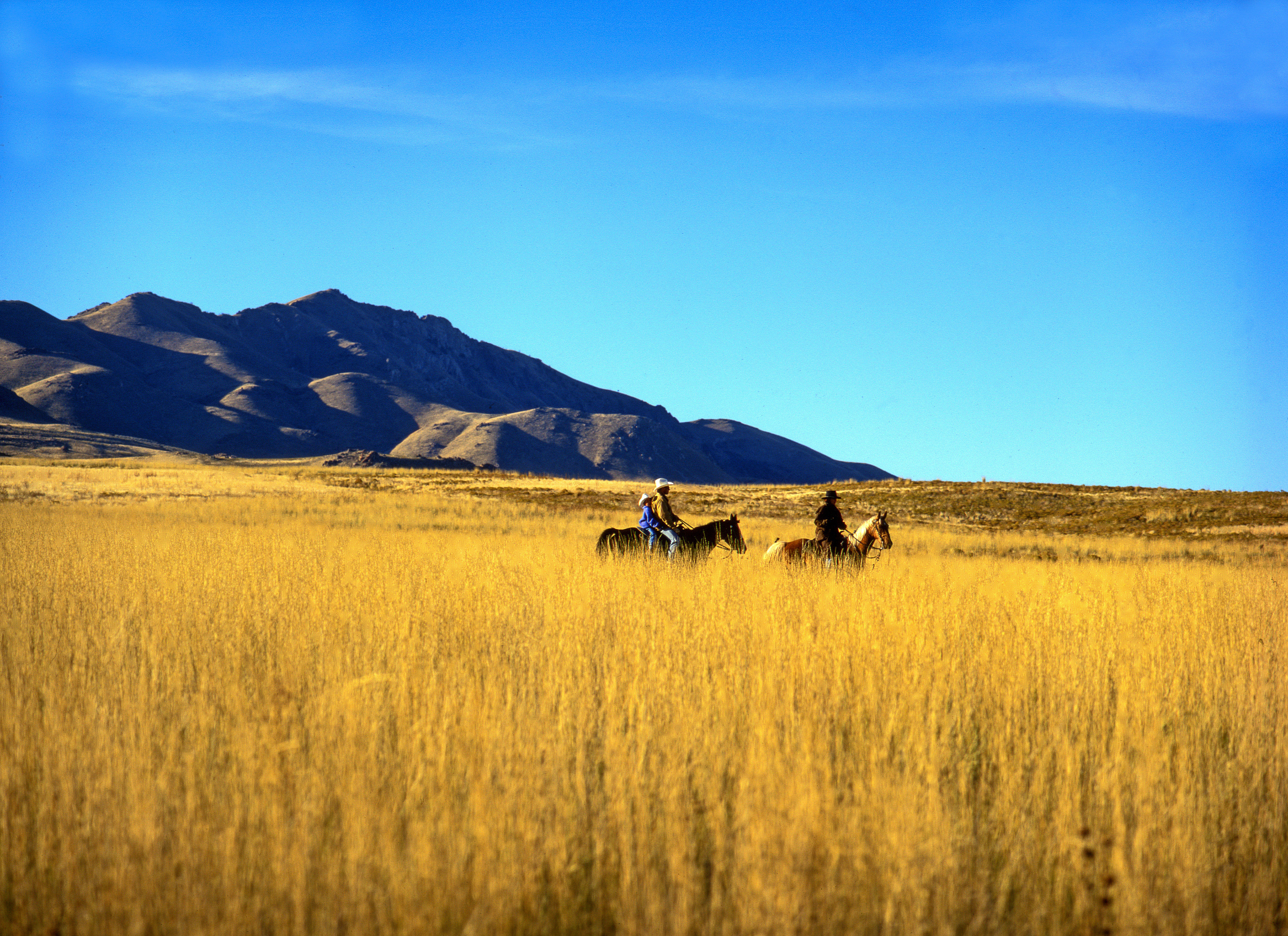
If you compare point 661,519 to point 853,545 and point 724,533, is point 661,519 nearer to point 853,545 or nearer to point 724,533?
point 724,533

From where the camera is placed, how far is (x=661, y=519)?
46.8 ft

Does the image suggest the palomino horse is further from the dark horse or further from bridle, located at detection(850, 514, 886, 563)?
the dark horse

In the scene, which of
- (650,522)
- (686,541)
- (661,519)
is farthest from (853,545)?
(650,522)

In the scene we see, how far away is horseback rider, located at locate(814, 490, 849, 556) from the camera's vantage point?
13.0 metres

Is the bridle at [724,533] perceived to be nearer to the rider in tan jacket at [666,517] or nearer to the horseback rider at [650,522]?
the rider in tan jacket at [666,517]

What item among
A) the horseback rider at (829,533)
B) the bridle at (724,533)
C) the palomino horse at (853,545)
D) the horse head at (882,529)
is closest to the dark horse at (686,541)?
the bridle at (724,533)

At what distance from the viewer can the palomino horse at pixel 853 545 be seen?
1320 cm

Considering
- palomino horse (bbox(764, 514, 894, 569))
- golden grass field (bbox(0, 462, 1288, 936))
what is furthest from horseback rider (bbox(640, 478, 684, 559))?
golden grass field (bbox(0, 462, 1288, 936))

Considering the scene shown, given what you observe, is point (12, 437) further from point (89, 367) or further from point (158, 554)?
point (158, 554)

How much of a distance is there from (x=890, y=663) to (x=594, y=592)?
166 inches

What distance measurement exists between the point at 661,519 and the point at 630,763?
391 inches

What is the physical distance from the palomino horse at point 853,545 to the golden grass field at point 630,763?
11.7ft

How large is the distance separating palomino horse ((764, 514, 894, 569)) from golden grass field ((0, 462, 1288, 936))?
3.56 metres

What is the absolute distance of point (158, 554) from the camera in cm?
1313
